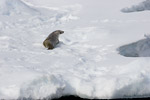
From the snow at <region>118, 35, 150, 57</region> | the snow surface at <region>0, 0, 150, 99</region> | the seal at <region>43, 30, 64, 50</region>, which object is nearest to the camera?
the snow surface at <region>0, 0, 150, 99</region>

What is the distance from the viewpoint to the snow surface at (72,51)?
5594 millimetres

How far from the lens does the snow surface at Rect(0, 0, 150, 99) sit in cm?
559

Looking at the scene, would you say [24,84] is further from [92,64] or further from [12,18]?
[12,18]

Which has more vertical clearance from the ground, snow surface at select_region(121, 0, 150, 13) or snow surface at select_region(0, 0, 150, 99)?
snow surface at select_region(121, 0, 150, 13)

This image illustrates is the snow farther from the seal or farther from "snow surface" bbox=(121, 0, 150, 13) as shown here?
"snow surface" bbox=(121, 0, 150, 13)

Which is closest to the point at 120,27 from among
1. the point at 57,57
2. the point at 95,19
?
the point at 95,19

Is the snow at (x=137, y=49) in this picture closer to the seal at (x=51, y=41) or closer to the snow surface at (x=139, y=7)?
the seal at (x=51, y=41)

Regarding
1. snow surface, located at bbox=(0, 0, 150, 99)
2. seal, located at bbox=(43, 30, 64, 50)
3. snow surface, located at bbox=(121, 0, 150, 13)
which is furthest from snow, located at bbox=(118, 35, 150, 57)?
snow surface, located at bbox=(121, 0, 150, 13)

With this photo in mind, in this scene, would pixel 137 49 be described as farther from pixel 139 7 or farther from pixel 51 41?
pixel 139 7

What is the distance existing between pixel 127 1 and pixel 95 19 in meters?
2.06

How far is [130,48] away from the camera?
730cm

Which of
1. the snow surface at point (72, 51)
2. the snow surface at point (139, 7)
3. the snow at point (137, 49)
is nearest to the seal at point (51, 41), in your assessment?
the snow surface at point (72, 51)

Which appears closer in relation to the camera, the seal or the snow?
the snow

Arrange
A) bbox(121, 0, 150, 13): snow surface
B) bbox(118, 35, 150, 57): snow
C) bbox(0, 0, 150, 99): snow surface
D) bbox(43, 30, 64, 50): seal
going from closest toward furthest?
bbox(0, 0, 150, 99): snow surface < bbox(118, 35, 150, 57): snow < bbox(43, 30, 64, 50): seal < bbox(121, 0, 150, 13): snow surface
